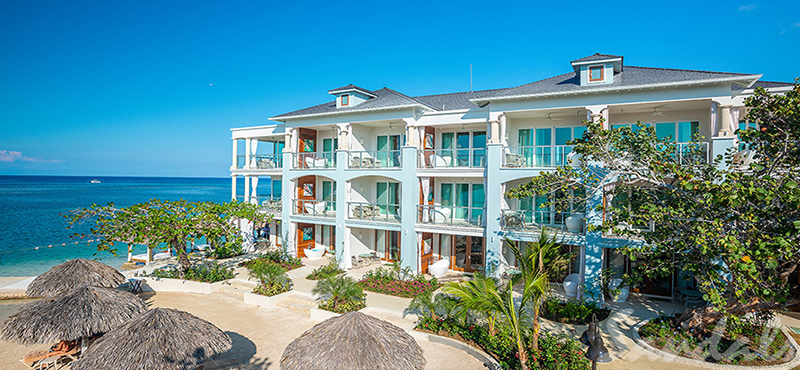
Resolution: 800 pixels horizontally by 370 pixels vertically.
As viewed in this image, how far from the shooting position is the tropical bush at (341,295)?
539 inches

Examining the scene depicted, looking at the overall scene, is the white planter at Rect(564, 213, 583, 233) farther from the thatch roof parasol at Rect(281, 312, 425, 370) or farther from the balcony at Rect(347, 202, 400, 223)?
the thatch roof parasol at Rect(281, 312, 425, 370)

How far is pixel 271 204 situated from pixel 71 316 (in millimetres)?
14276

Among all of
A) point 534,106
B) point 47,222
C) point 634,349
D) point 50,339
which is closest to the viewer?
point 50,339

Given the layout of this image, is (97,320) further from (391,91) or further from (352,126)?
(391,91)

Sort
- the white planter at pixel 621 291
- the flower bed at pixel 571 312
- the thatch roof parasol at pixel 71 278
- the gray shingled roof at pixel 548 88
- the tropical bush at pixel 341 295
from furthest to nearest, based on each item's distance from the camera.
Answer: the white planter at pixel 621 291
the gray shingled roof at pixel 548 88
the tropical bush at pixel 341 295
the thatch roof parasol at pixel 71 278
the flower bed at pixel 571 312

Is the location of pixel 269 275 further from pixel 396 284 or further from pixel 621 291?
pixel 621 291

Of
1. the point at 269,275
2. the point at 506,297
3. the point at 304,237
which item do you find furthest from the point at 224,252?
the point at 506,297

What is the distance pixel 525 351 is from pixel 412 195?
386 inches

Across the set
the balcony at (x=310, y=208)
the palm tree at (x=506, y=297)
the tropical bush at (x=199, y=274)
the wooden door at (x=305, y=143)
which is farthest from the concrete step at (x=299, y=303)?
the wooden door at (x=305, y=143)

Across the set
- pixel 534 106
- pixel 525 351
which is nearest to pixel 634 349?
pixel 525 351

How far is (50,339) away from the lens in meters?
9.48

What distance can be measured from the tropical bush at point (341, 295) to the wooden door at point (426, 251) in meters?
5.18

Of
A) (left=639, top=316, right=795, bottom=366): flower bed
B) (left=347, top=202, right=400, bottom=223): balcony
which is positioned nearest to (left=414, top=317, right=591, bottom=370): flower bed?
(left=639, top=316, right=795, bottom=366): flower bed

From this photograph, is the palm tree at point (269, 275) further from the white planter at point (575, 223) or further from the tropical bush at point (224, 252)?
the white planter at point (575, 223)
